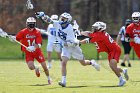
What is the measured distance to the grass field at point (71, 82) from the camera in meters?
19.7

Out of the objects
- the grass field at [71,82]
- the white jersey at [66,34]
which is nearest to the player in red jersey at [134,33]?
the grass field at [71,82]

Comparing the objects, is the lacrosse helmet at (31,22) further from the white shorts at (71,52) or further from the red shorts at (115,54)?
the red shorts at (115,54)

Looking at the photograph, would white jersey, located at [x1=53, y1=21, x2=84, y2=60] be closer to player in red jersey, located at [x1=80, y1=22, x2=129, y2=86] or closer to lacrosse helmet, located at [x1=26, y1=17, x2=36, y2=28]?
player in red jersey, located at [x1=80, y1=22, x2=129, y2=86]

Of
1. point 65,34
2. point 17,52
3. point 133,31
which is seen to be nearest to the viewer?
point 65,34

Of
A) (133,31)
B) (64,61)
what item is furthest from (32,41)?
(133,31)

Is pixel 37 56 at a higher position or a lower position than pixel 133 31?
lower

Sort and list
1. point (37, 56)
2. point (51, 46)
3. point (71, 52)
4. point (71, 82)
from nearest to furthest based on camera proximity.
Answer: point (71, 52) < point (37, 56) < point (71, 82) < point (51, 46)

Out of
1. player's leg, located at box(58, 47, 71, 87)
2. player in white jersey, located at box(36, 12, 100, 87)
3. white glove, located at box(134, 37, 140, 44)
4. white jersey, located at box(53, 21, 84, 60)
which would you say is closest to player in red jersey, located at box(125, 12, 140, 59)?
white glove, located at box(134, 37, 140, 44)

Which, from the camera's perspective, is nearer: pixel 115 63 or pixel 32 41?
pixel 115 63

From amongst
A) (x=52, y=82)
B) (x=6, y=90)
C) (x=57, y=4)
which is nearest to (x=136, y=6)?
(x=57, y=4)

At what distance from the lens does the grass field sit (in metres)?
19.7

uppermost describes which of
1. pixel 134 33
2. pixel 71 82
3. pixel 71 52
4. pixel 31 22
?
pixel 31 22

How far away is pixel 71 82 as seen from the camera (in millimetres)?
22688

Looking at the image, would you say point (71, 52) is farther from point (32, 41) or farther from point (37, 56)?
point (32, 41)
